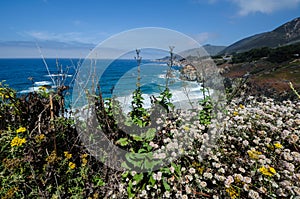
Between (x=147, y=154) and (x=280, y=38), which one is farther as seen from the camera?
(x=280, y=38)

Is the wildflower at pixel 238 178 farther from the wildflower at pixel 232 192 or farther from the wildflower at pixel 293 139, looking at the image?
the wildflower at pixel 293 139

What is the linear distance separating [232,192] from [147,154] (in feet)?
3.60

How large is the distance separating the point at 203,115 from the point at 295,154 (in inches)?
55.3

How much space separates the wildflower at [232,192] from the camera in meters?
2.12

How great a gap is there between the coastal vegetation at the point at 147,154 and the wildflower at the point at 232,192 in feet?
0.04

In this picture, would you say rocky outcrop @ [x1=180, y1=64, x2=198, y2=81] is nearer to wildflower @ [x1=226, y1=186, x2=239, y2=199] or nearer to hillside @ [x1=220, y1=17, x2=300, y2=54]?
wildflower @ [x1=226, y1=186, x2=239, y2=199]

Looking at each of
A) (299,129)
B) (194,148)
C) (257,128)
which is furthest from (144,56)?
(299,129)

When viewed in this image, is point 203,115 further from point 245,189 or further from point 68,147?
point 68,147

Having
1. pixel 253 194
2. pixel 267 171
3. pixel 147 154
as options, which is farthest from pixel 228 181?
pixel 147 154

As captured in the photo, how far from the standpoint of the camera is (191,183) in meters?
2.54

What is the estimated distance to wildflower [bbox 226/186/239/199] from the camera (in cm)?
212

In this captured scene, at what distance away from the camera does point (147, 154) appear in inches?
101

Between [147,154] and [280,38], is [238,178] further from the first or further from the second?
[280,38]

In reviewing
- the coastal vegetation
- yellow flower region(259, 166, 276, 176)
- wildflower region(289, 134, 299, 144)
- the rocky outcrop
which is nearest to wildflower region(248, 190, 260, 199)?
the coastal vegetation
